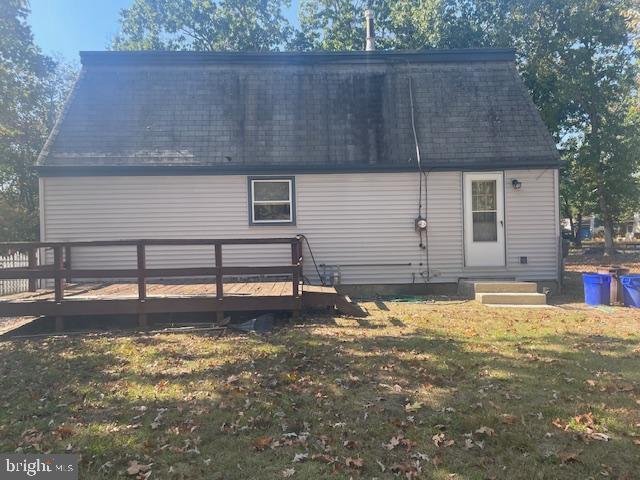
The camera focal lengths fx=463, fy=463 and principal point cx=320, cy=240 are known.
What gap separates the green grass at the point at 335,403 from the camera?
10.6ft

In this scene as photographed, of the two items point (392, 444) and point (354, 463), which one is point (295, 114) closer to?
point (392, 444)

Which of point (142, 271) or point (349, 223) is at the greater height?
point (349, 223)

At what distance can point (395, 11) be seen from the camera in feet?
70.2

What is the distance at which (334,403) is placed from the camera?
13.8ft

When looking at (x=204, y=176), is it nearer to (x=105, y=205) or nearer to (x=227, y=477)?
(x=105, y=205)

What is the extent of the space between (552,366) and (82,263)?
31.9 feet

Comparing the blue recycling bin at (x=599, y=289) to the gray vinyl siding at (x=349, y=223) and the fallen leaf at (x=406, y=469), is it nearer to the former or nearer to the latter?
the gray vinyl siding at (x=349, y=223)

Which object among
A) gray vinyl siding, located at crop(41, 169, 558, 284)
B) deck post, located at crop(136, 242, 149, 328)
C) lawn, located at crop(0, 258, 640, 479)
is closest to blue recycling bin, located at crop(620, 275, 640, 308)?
gray vinyl siding, located at crop(41, 169, 558, 284)

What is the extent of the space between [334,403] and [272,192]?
23.7ft

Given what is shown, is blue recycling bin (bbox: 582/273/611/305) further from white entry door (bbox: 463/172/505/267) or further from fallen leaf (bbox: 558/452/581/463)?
fallen leaf (bbox: 558/452/581/463)

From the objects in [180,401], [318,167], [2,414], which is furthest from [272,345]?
[318,167]

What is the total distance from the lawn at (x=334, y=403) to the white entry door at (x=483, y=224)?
4.13 m

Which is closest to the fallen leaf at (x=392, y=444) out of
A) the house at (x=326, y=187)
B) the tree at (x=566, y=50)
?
the house at (x=326, y=187)

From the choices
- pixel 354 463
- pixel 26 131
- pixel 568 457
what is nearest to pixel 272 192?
pixel 354 463
